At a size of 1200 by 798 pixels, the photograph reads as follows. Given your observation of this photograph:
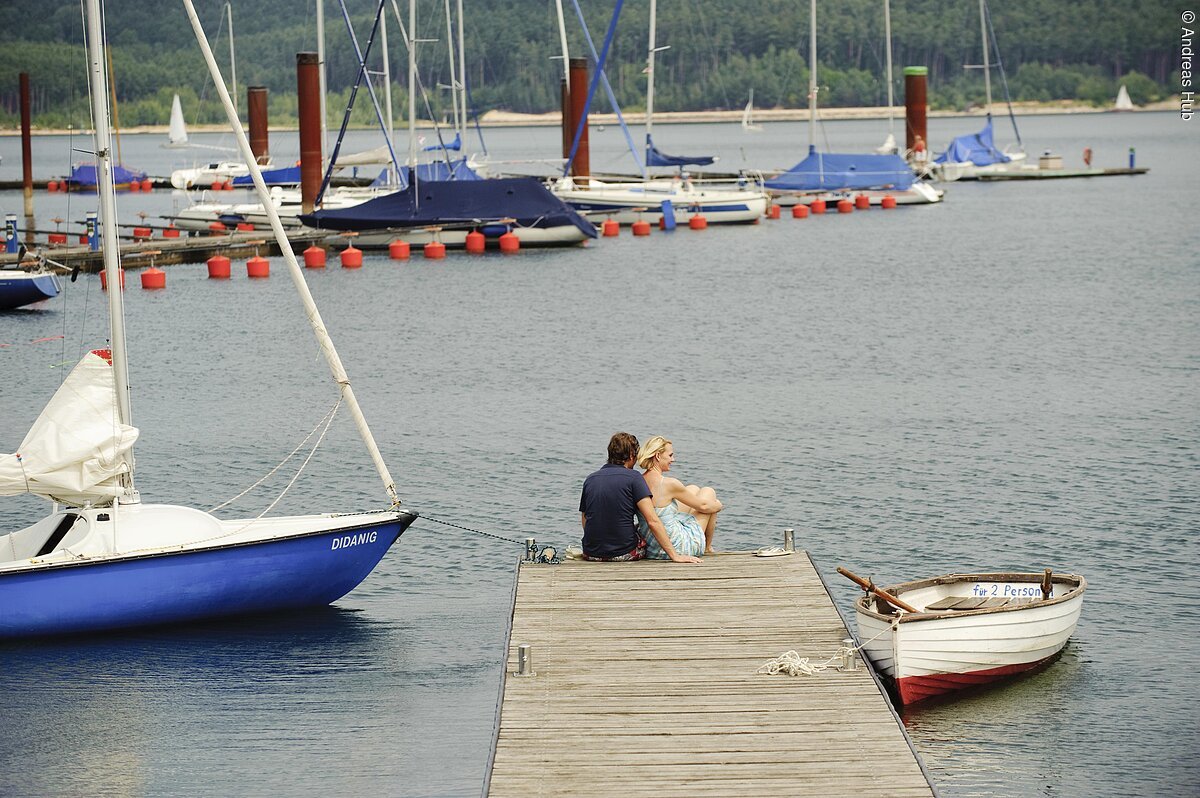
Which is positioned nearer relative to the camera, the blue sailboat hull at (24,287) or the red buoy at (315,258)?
the blue sailboat hull at (24,287)

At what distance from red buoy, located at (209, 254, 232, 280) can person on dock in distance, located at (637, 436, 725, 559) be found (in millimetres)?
40319

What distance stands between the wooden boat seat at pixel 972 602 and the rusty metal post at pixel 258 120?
2899 inches

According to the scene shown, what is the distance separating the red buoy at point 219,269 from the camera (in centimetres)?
5528

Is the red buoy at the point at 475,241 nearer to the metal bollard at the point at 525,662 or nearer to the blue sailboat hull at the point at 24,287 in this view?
the blue sailboat hull at the point at 24,287

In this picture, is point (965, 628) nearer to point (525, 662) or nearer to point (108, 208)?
point (525, 662)

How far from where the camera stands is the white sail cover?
1784 centimetres

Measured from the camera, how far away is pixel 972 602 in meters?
17.5

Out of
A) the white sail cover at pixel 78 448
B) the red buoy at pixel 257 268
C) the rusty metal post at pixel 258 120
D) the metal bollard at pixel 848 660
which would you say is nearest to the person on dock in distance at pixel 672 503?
the metal bollard at pixel 848 660

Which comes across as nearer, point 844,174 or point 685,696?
point 685,696

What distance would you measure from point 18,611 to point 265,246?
4331 centimetres

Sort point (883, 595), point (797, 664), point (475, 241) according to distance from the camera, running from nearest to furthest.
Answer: point (797, 664)
point (883, 595)
point (475, 241)

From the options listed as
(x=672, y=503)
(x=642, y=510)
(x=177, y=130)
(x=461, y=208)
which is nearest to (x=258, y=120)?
(x=461, y=208)

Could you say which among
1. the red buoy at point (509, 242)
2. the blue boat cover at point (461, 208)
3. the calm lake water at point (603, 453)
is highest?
the blue boat cover at point (461, 208)

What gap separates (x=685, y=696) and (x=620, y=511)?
3.67 meters
